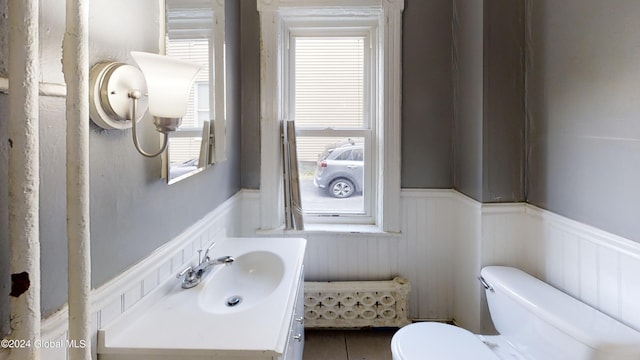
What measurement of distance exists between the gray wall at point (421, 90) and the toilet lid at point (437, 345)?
92cm

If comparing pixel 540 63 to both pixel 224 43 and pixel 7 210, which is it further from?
pixel 7 210

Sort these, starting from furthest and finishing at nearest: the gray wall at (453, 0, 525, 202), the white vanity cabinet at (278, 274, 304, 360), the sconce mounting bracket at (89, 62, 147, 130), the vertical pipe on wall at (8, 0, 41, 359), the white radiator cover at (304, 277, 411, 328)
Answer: the white radiator cover at (304, 277, 411, 328) → the gray wall at (453, 0, 525, 202) → the white vanity cabinet at (278, 274, 304, 360) → the sconce mounting bracket at (89, 62, 147, 130) → the vertical pipe on wall at (8, 0, 41, 359)

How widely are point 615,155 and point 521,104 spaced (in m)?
0.60

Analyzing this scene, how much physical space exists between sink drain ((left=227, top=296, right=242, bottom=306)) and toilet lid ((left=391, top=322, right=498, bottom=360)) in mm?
618

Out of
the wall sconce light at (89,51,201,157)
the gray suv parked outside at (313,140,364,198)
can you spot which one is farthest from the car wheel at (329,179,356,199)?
the wall sconce light at (89,51,201,157)

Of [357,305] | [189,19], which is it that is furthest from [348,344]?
[189,19]

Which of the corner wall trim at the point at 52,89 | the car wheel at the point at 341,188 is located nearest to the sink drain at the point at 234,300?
the corner wall trim at the point at 52,89

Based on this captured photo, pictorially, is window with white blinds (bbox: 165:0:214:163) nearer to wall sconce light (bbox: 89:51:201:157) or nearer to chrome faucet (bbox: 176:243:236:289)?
wall sconce light (bbox: 89:51:201:157)

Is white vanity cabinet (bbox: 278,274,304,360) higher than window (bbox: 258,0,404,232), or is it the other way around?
window (bbox: 258,0,404,232)

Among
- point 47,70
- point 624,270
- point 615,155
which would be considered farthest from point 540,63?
point 47,70

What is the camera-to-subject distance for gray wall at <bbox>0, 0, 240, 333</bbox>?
728 millimetres

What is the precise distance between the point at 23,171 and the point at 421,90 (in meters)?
1.99

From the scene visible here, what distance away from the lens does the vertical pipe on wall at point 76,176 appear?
2.21 ft

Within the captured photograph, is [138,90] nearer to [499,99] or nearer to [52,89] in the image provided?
[52,89]
